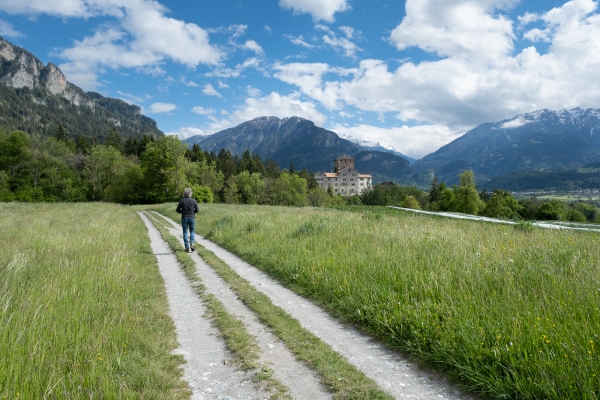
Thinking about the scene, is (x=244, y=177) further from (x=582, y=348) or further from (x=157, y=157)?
(x=582, y=348)

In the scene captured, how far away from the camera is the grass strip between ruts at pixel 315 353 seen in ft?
12.6

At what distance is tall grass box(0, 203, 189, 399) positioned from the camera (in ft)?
11.9

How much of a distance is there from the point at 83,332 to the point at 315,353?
3.66 meters

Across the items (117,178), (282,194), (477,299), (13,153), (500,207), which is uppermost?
(13,153)

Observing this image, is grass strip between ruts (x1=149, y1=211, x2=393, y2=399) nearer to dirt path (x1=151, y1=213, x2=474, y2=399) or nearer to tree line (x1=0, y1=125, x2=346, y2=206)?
dirt path (x1=151, y1=213, x2=474, y2=399)

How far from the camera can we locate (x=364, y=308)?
6.00 m

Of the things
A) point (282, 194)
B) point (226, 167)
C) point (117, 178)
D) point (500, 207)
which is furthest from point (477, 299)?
point (226, 167)

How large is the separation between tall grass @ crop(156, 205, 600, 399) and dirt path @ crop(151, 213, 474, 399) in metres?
0.26

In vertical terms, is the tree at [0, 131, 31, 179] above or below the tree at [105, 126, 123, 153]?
below

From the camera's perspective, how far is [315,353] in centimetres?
471

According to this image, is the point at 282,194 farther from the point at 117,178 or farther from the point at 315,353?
the point at 315,353

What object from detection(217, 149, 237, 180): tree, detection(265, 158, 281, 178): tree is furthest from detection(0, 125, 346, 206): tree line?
detection(265, 158, 281, 178): tree

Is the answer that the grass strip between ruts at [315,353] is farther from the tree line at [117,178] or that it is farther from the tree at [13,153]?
the tree at [13,153]

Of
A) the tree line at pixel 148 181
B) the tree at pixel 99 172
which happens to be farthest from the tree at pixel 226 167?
the tree at pixel 99 172
